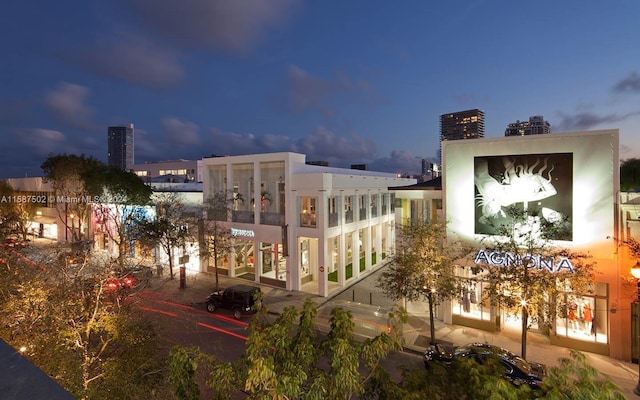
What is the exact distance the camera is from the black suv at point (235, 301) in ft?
70.1

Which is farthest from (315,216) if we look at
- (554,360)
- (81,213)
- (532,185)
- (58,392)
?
(81,213)

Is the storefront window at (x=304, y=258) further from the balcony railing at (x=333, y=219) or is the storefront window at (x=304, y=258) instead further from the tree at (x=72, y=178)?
the tree at (x=72, y=178)

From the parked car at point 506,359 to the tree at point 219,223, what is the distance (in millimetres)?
17669

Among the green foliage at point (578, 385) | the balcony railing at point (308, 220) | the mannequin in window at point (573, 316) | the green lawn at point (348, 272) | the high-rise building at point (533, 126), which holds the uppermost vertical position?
the high-rise building at point (533, 126)

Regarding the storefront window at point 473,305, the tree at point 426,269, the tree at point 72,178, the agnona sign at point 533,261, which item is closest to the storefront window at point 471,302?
the storefront window at point 473,305

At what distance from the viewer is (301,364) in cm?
563

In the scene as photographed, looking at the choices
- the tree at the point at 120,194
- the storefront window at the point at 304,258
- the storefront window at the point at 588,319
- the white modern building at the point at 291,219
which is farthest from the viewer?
the tree at the point at 120,194

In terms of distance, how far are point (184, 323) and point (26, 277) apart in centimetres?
902

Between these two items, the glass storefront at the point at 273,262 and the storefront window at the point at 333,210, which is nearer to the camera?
the storefront window at the point at 333,210

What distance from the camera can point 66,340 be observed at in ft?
29.6

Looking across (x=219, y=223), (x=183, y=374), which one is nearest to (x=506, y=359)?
(x=183, y=374)

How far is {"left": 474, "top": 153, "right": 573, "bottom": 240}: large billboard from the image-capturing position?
17.2 metres

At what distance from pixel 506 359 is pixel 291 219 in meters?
16.8

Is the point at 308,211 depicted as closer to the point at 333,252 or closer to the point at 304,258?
the point at 304,258
